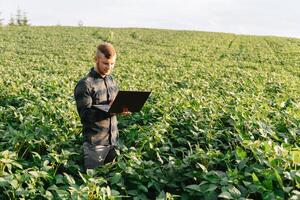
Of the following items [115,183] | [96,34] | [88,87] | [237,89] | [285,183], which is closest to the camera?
[285,183]

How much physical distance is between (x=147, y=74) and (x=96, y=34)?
34725 millimetres

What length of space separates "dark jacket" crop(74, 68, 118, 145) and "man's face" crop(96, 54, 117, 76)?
11cm

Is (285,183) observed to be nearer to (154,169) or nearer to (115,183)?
(154,169)

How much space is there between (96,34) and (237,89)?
1553 inches

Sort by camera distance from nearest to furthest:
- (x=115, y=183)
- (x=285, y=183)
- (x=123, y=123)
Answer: (x=285, y=183)
(x=115, y=183)
(x=123, y=123)

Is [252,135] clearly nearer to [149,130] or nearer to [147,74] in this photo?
[149,130]

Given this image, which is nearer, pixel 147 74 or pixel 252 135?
pixel 252 135

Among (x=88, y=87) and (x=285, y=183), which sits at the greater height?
(x=88, y=87)

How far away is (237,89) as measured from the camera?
11.4m

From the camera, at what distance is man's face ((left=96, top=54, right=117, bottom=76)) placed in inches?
193

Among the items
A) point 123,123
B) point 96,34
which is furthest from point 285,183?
point 96,34

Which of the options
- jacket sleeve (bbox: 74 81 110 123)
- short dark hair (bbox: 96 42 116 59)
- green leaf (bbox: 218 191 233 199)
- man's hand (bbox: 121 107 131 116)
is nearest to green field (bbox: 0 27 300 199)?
green leaf (bbox: 218 191 233 199)

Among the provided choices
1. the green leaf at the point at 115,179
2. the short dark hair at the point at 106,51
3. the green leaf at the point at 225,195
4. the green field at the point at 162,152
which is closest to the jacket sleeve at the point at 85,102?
the short dark hair at the point at 106,51

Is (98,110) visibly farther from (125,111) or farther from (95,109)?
(125,111)
